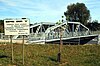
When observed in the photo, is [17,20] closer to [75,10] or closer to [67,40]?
[67,40]

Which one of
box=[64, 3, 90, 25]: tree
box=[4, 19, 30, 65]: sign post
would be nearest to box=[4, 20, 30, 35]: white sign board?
box=[4, 19, 30, 65]: sign post

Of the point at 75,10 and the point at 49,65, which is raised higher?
the point at 75,10

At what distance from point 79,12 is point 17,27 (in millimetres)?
109008

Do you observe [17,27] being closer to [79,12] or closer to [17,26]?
[17,26]

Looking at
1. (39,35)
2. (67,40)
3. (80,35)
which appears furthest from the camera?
(80,35)

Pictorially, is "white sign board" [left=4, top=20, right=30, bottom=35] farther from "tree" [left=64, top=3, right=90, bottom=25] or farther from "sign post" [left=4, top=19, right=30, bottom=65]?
"tree" [left=64, top=3, right=90, bottom=25]

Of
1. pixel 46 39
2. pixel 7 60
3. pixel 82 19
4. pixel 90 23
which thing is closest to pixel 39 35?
pixel 46 39

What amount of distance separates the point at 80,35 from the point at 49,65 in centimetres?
6265

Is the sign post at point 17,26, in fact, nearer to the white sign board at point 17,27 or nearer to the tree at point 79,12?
the white sign board at point 17,27

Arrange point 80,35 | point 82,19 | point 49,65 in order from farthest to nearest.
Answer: point 82,19
point 80,35
point 49,65

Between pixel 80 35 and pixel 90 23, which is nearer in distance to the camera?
pixel 80 35

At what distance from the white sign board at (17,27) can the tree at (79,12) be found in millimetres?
106688

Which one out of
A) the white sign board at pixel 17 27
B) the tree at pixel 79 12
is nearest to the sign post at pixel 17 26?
the white sign board at pixel 17 27

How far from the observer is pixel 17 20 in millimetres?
13984
